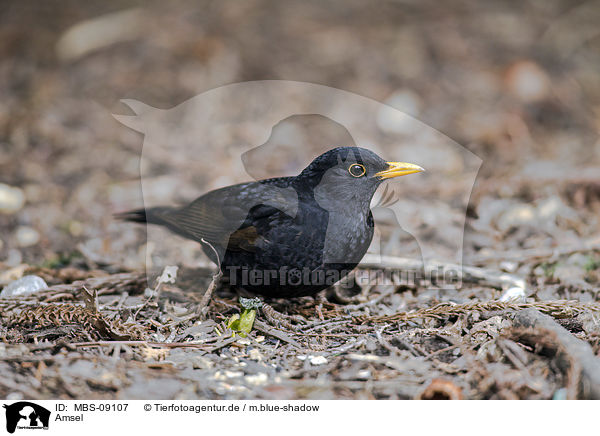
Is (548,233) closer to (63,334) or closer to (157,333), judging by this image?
(157,333)

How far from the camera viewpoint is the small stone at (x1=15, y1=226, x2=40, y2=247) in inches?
159

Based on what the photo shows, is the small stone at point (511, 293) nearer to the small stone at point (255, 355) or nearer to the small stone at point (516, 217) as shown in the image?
the small stone at point (516, 217)

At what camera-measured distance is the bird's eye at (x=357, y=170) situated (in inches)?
114

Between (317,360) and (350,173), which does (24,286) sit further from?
(350,173)

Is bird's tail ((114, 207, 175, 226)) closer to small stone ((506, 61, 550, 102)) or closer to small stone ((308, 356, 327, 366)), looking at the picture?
small stone ((308, 356, 327, 366))

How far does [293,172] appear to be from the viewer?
175 inches

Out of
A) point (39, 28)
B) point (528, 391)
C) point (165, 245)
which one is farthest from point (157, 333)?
point (39, 28)

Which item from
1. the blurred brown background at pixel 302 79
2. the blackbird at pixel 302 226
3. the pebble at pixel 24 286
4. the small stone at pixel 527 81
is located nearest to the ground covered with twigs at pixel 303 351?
the pebble at pixel 24 286

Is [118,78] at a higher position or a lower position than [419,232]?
higher

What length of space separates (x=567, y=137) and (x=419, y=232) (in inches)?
85.2

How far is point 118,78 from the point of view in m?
5.26

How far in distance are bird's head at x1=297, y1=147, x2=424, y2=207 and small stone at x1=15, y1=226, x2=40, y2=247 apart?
2.44 m

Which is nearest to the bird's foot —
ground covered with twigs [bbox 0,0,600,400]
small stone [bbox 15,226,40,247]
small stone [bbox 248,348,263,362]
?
ground covered with twigs [bbox 0,0,600,400]

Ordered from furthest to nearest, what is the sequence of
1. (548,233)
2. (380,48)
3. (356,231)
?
(380,48) < (548,233) < (356,231)
